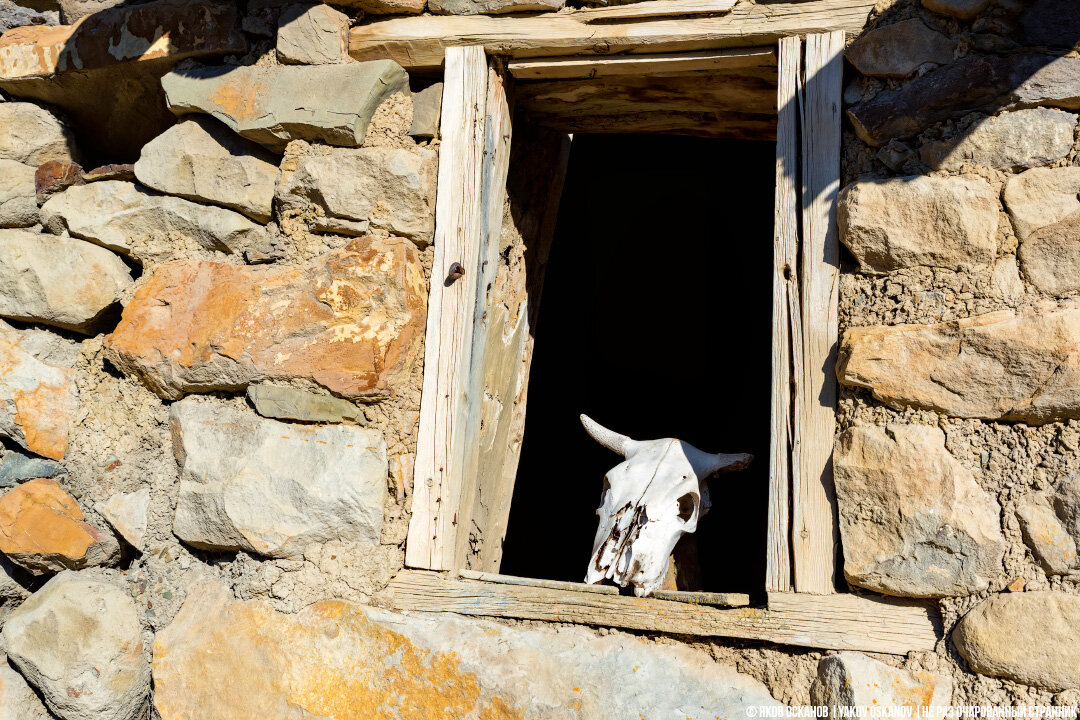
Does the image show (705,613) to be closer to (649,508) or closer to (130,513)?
(649,508)

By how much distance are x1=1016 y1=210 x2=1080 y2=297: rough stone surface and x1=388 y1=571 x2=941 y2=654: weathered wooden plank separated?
0.65 m

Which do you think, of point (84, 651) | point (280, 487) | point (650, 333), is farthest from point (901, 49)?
point (650, 333)

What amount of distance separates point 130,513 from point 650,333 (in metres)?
2.76

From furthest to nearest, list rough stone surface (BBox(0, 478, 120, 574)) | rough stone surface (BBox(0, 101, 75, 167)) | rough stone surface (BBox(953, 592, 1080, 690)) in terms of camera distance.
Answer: rough stone surface (BBox(0, 101, 75, 167)) → rough stone surface (BBox(0, 478, 120, 574)) → rough stone surface (BBox(953, 592, 1080, 690))

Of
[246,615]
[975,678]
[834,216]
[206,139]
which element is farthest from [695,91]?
[246,615]

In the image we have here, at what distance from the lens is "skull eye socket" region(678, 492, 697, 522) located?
2004mm

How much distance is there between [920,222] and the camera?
171cm

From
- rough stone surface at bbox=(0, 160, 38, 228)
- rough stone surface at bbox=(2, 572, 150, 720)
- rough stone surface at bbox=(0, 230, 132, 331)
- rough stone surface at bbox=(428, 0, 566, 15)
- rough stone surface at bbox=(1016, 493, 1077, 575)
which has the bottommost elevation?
rough stone surface at bbox=(2, 572, 150, 720)

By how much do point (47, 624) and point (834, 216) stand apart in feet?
6.39

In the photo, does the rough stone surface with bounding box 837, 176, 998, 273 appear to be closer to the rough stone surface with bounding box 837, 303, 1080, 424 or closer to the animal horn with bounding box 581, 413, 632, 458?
the rough stone surface with bounding box 837, 303, 1080, 424

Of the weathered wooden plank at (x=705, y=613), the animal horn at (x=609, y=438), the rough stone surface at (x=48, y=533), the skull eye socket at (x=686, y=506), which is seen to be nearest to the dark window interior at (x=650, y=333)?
the animal horn at (x=609, y=438)

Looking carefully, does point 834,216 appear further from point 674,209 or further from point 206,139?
point 674,209

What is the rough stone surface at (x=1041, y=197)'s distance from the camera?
1.64m

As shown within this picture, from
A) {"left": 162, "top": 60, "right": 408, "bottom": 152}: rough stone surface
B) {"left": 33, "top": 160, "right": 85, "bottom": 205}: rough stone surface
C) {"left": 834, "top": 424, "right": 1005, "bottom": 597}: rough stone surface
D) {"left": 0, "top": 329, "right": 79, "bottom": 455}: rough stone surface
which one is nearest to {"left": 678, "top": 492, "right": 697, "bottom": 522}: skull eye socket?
{"left": 834, "top": 424, "right": 1005, "bottom": 597}: rough stone surface
